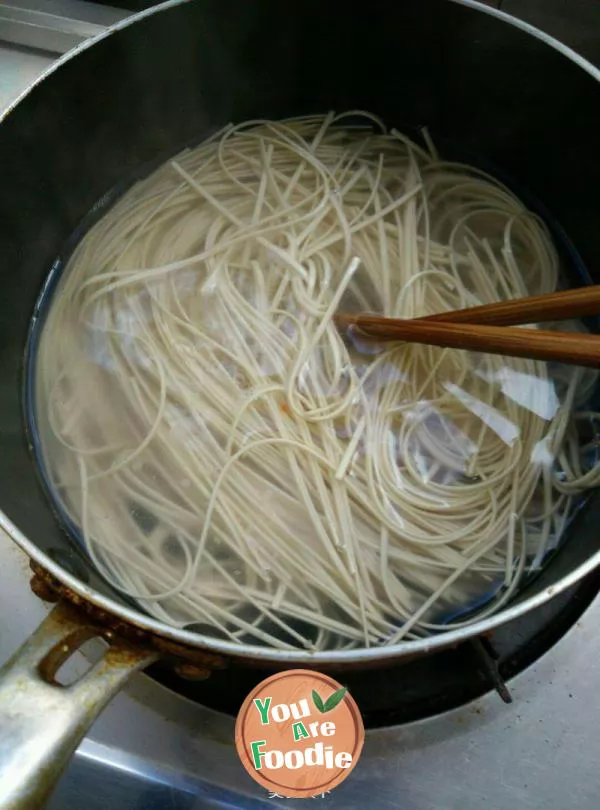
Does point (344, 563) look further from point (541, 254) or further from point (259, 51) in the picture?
point (259, 51)

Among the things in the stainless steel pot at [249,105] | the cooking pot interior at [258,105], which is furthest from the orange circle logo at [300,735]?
the cooking pot interior at [258,105]

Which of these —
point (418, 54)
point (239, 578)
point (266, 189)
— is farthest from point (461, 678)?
point (418, 54)

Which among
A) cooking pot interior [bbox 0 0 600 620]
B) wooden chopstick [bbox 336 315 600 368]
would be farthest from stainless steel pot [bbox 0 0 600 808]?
wooden chopstick [bbox 336 315 600 368]

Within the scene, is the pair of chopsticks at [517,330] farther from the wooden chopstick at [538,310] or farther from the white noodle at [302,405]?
the white noodle at [302,405]

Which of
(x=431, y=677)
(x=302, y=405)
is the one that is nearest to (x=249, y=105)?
(x=302, y=405)

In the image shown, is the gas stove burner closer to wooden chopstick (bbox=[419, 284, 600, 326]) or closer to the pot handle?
the pot handle

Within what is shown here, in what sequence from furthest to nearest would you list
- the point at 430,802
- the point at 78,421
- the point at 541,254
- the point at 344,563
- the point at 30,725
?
the point at 541,254, the point at 78,421, the point at 344,563, the point at 430,802, the point at 30,725

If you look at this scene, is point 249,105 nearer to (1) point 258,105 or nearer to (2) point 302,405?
(1) point 258,105
